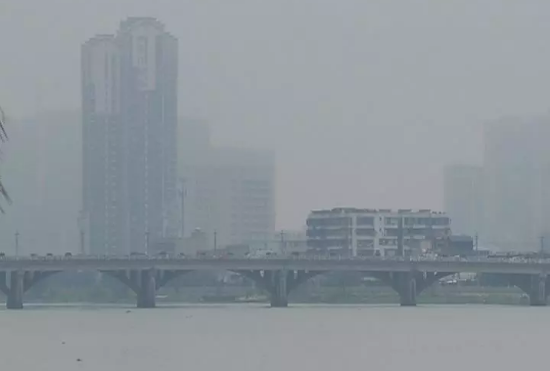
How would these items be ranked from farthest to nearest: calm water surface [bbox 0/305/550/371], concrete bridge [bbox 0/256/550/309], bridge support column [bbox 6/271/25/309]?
bridge support column [bbox 6/271/25/309]
concrete bridge [bbox 0/256/550/309]
calm water surface [bbox 0/305/550/371]

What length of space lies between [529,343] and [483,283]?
3900 inches

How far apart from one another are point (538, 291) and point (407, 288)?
10895mm

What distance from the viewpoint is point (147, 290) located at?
13888 centimetres

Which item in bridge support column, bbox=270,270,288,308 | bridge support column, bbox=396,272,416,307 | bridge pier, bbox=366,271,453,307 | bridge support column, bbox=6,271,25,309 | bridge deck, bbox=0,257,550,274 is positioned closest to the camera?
bridge deck, bbox=0,257,550,274

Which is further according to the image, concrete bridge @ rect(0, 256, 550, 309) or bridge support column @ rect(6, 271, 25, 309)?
bridge support column @ rect(6, 271, 25, 309)

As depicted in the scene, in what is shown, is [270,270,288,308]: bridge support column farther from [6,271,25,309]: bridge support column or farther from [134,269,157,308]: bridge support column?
[6,271,25,309]: bridge support column

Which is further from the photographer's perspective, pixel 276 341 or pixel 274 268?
pixel 274 268

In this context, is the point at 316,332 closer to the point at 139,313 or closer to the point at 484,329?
the point at 484,329

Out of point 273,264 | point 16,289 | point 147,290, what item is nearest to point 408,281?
point 273,264

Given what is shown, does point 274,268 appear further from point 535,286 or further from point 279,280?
point 535,286

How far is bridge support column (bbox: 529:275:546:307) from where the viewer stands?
13688 cm

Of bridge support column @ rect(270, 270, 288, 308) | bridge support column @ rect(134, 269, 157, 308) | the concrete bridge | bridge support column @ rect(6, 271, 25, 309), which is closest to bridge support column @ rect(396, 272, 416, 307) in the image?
the concrete bridge

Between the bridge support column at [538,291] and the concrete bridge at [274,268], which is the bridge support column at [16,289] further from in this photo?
the bridge support column at [538,291]

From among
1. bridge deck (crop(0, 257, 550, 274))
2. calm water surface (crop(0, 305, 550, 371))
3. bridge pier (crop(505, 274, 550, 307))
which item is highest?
bridge deck (crop(0, 257, 550, 274))
